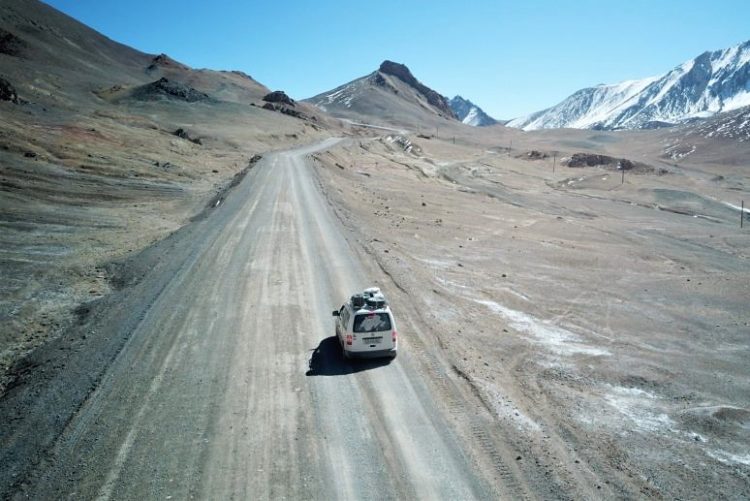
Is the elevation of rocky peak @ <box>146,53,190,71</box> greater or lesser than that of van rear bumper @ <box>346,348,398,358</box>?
greater

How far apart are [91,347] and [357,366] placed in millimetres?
7883

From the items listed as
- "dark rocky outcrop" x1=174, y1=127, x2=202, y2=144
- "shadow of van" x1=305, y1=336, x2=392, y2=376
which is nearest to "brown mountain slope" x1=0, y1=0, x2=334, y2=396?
"dark rocky outcrop" x1=174, y1=127, x2=202, y2=144

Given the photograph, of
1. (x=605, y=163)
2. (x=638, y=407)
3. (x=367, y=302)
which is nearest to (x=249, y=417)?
(x=367, y=302)

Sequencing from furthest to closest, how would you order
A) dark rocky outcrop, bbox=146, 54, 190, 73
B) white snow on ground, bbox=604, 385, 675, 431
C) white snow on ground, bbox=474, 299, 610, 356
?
dark rocky outcrop, bbox=146, 54, 190, 73 < white snow on ground, bbox=474, 299, 610, 356 < white snow on ground, bbox=604, 385, 675, 431

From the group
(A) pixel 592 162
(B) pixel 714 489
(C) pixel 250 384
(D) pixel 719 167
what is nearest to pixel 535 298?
(B) pixel 714 489

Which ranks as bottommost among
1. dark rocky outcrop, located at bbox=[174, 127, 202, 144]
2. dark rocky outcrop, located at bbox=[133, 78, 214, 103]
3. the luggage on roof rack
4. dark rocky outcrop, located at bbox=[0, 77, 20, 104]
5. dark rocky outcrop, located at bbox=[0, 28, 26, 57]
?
the luggage on roof rack

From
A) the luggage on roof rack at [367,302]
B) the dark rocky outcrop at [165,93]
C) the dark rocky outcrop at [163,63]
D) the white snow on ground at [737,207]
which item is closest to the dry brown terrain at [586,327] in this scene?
the luggage on roof rack at [367,302]

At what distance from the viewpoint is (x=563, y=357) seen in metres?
17.5

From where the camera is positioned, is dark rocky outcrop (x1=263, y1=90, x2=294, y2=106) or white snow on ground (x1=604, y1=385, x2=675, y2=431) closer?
white snow on ground (x1=604, y1=385, x2=675, y2=431)

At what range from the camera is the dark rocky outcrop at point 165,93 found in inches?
3861

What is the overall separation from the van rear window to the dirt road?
114 cm

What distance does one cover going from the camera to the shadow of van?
546 inches

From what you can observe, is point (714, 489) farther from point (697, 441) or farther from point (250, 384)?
point (250, 384)

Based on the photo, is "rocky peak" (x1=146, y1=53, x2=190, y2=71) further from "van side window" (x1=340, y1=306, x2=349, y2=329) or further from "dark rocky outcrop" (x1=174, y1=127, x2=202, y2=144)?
"van side window" (x1=340, y1=306, x2=349, y2=329)
